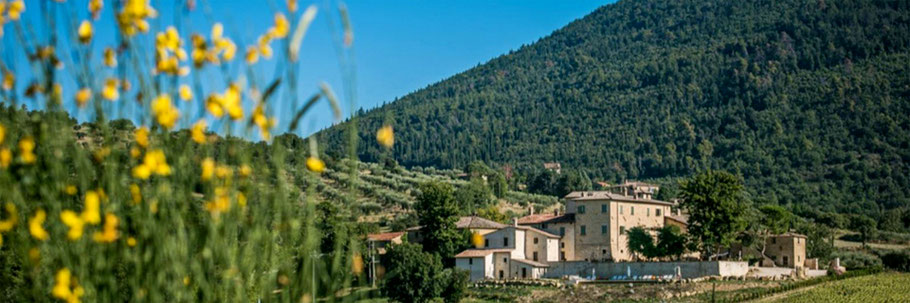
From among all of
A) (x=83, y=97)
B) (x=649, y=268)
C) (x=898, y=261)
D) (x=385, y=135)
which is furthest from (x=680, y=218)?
(x=83, y=97)

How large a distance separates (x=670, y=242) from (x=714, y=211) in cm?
367

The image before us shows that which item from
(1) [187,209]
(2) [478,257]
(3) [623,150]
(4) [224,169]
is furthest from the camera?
(3) [623,150]

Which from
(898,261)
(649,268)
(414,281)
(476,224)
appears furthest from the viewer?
(898,261)

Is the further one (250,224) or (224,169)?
(250,224)

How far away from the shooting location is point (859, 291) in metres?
55.2

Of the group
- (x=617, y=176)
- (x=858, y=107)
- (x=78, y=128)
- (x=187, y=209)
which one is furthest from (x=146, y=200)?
(x=858, y=107)

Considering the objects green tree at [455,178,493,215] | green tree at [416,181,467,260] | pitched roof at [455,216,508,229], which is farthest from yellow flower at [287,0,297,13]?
green tree at [455,178,493,215]

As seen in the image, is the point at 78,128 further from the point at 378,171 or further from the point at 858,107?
the point at 858,107

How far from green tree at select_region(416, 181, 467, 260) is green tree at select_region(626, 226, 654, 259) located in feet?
32.4

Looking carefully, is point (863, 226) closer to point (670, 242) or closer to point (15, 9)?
point (670, 242)

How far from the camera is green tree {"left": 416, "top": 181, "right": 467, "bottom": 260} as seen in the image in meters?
64.8

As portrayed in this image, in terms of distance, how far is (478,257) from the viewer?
62.8 m

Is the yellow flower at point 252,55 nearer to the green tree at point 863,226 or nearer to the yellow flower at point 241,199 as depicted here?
the yellow flower at point 241,199

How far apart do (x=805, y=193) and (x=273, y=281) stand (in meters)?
137
